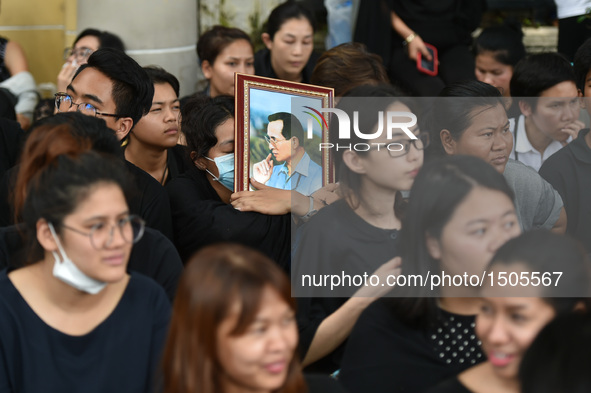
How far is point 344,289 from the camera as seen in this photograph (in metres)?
3.09

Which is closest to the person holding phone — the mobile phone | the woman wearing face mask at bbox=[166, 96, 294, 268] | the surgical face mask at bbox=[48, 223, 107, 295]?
the mobile phone

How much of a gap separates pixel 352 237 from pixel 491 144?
71 cm

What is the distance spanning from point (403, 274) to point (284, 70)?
3279mm

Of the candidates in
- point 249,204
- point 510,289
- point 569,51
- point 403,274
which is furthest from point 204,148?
point 569,51

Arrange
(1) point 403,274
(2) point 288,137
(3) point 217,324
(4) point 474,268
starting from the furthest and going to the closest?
(2) point 288,137 < (1) point 403,274 < (4) point 474,268 < (3) point 217,324

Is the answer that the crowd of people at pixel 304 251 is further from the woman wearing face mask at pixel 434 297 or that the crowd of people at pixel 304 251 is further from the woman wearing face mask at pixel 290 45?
the woman wearing face mask at pixel 290 45

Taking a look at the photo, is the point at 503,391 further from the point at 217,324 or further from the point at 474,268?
the point at 217,324

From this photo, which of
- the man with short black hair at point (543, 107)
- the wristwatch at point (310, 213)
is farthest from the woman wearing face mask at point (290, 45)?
the wristwatch at point (310, 213)

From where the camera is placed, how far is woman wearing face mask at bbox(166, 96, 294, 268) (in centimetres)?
375

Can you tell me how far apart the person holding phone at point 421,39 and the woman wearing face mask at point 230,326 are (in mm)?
3757

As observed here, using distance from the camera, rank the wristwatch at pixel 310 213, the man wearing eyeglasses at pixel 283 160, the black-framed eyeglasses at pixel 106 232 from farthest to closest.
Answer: the man wearing eyeglasses at pixel 283 160 → the wristwatch at pixel 310 213 → the black-framed eyeglasses at pixel 106 232

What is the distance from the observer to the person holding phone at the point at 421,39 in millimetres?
5918

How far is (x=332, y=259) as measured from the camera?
3.09m

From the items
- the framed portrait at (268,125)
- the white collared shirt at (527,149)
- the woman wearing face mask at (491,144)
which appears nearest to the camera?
the woman wearing face mask at (491,144)
